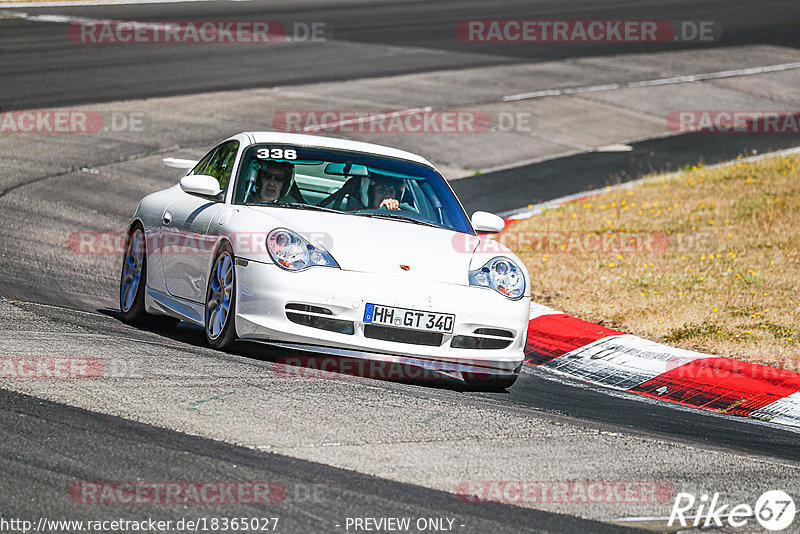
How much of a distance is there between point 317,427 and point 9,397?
55.7 inches

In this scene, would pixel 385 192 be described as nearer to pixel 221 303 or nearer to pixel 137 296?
pixel 221 303

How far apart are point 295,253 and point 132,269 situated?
86.9 inches

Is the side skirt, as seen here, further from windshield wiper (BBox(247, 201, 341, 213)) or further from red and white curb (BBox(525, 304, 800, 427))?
red and white curb (BBox(525, 304, 800, 427))

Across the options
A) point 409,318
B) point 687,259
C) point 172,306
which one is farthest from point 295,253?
point 687,259

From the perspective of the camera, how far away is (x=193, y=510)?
13.7 ft

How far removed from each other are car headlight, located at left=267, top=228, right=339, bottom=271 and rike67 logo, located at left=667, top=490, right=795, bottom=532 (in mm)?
2609

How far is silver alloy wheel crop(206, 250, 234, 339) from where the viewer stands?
689 centimetres

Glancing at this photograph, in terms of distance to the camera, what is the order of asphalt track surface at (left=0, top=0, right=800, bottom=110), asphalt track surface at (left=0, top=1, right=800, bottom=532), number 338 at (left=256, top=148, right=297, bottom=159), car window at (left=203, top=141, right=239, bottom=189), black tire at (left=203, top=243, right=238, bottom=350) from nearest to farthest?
asphalt track surface at (left=0, top=1, right=800, bottom=532), black tire at (left=203, top=243, right=238, bottom=350), number 338 at (left=256, top=148, right=297, bottom=159), car window at (left=203, top=141, right=239, bottom=189), asphalt track surface at (left=0, top=0, right=800, bottom=110)

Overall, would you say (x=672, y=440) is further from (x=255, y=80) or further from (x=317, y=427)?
(x=255, y=80)

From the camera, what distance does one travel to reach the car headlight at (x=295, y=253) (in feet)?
21.9

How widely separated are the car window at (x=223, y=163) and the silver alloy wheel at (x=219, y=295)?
35.7 inches

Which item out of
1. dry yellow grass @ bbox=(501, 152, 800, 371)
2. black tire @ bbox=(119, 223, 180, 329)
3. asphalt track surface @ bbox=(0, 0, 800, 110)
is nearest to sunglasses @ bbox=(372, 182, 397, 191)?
black tire @ bbox=(119, 223, 180, 329)

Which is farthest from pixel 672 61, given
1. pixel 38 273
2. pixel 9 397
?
pixel 9 397

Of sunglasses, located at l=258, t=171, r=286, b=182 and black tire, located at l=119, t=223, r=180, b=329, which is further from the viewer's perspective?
black tire, located at l=119, t=223, r=180, b=329
